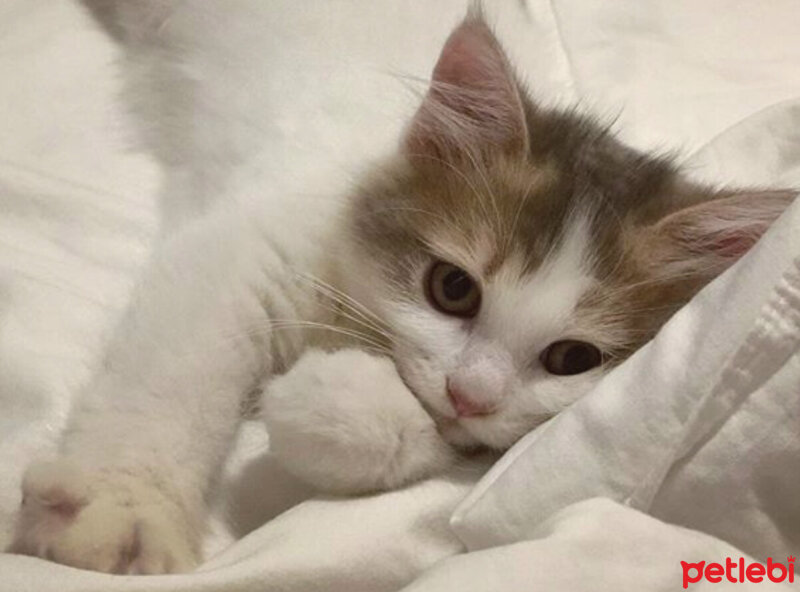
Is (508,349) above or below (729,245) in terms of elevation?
below

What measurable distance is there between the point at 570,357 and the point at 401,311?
198 mm

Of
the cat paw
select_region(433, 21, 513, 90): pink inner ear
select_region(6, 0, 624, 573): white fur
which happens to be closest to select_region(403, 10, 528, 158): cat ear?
select_region(433, 21, 513, 90): pink inner ear

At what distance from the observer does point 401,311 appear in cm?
106

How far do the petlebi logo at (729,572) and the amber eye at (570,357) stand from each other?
33cm

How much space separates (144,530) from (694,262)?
2.17 feet

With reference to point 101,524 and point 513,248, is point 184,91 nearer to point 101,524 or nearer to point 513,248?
point 513,248

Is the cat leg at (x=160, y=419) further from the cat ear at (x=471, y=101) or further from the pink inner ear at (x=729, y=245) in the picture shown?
the pink inner ear at (x=729, y=245)

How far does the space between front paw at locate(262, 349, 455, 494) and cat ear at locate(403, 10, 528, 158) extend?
34 centimetres

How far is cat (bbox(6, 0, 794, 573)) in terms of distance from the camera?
930mm

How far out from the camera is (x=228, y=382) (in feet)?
3.51

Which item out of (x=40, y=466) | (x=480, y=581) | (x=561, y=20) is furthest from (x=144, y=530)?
(x=561, y=20)

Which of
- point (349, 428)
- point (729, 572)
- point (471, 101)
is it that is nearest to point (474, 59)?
point (471, 101)

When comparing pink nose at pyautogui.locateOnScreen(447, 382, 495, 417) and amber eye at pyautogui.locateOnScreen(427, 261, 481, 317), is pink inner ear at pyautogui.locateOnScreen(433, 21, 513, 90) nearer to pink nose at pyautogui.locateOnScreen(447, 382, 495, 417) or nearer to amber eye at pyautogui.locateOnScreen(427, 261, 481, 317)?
amber eye at pyautogui.locateOnScreen(427, 261, 481, 317)

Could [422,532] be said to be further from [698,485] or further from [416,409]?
[698,485]
